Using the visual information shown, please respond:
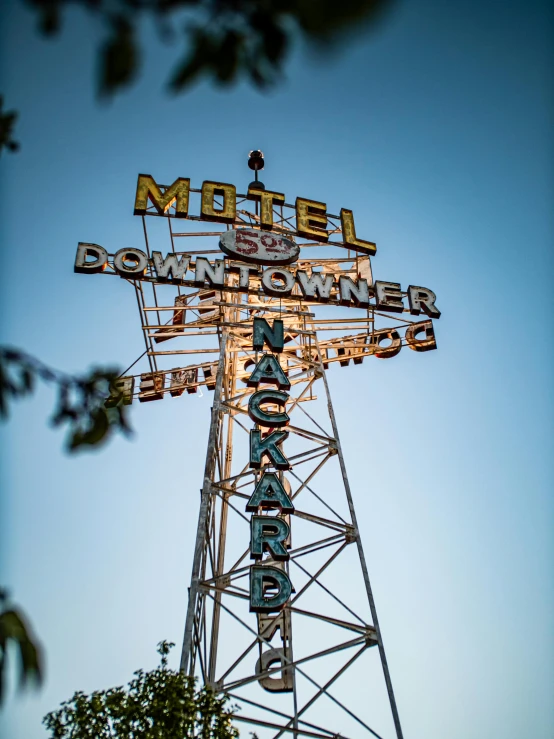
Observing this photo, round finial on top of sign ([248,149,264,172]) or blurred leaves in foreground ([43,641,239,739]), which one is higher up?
round finial on top of sign ([248,149,264,172])

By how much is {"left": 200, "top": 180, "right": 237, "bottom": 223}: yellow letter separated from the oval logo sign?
2.30 feet

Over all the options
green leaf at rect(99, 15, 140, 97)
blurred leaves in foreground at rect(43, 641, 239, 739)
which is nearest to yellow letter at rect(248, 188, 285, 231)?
blurred leaves in foreground at rect(43, 641, 239, 739)

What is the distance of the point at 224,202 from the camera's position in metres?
18.9

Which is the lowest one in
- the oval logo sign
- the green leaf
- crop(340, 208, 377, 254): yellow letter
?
the green leaf

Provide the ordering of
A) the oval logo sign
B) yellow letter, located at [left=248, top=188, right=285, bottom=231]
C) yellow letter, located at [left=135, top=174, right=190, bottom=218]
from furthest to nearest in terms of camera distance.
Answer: yellow letter, located at [left=248, top=188, right=285, bottom=231] < yellow letter, located at [left=135, top=174, right=190, bottom=218] < the oval logo sign

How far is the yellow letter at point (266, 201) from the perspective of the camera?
18859 mm

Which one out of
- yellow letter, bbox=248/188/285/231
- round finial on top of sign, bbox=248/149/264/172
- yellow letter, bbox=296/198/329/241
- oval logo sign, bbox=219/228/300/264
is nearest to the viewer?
oval logo sign, bbox=219/228/300/264

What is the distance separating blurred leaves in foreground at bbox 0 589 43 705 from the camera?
2199 mm

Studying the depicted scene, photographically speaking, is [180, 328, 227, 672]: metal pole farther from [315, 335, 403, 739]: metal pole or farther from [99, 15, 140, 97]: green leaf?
[99, 15, 140, 97]: green leaf

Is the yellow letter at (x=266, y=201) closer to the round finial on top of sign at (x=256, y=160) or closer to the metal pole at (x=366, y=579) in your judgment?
the round finial on top of sign at (x=256, y=160)

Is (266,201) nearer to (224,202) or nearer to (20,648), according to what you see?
(224,202)

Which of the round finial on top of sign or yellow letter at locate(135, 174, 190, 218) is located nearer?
yellow letter at locate(135, 174, 190, 218)

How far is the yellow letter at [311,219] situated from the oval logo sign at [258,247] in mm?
1026

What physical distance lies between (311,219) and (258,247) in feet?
7.48
